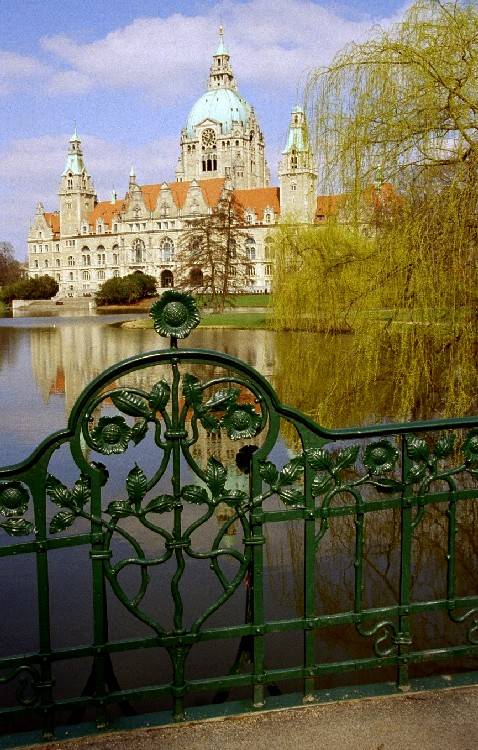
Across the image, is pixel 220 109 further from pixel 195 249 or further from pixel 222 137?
pixel 195 249

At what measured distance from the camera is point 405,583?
2.99 meters

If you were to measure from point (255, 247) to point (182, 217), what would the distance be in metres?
12.1

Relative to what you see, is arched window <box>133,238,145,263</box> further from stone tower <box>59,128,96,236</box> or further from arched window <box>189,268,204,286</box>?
arched window <box>189,268,204,286</box>

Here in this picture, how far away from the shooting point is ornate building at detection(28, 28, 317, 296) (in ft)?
323

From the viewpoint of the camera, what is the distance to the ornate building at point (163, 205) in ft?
323

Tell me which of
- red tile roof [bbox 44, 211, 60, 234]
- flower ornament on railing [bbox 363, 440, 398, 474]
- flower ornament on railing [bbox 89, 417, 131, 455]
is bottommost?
flower ornament on railing [bbox 363, 440, 398, 474]

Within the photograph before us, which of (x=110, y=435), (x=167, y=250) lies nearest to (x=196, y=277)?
(x=110, y=435)

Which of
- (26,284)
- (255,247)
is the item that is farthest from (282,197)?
(26,284)

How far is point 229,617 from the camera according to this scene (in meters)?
5.09

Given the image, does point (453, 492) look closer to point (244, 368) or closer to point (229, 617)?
point (244, 368)

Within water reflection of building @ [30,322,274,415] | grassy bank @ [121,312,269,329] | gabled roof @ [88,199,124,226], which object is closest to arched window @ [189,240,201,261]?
grassy bank @ [121,312,269,329]

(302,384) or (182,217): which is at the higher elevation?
(182,217)

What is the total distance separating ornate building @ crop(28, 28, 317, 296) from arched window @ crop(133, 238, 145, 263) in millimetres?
146

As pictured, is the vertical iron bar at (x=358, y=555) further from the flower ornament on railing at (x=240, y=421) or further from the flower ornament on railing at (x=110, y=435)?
the flower ornament on railing at (x=110, y=435)
